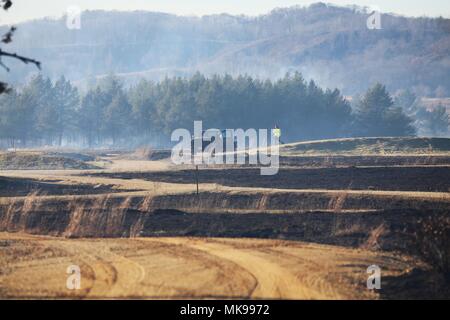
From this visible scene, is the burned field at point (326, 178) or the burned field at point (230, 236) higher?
the burned field at point (326, 178)

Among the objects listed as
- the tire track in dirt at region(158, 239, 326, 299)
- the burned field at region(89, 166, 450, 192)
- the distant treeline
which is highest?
the distant treeline

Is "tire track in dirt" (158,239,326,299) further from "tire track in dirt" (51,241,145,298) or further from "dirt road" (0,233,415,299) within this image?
"tire track in dirt" (51,241,145,298)

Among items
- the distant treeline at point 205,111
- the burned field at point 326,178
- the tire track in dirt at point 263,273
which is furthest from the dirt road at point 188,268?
the distant treeline at point 205,111

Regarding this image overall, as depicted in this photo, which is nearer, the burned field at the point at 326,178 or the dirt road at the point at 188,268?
the dirt road at the point at 188,268

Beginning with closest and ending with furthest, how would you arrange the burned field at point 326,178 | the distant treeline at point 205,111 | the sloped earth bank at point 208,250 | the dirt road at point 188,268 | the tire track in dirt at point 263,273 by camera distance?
A: 1. the tire track in dirt at point 263,273
2. the dirt road at point 188,268
3. the sloped earth bank at point 208,250
4. the burned field at point 326,178
5. the distant treeline at point 205,111

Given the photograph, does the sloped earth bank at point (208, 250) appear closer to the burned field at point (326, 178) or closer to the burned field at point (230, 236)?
the burned field at point (230, 236)

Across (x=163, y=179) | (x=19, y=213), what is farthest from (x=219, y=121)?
(x=19, y=213)

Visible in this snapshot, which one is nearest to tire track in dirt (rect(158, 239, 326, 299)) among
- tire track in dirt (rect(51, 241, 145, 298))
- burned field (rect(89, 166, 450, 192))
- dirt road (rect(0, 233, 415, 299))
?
dirt road (rect(0, 233, 415, 299))
